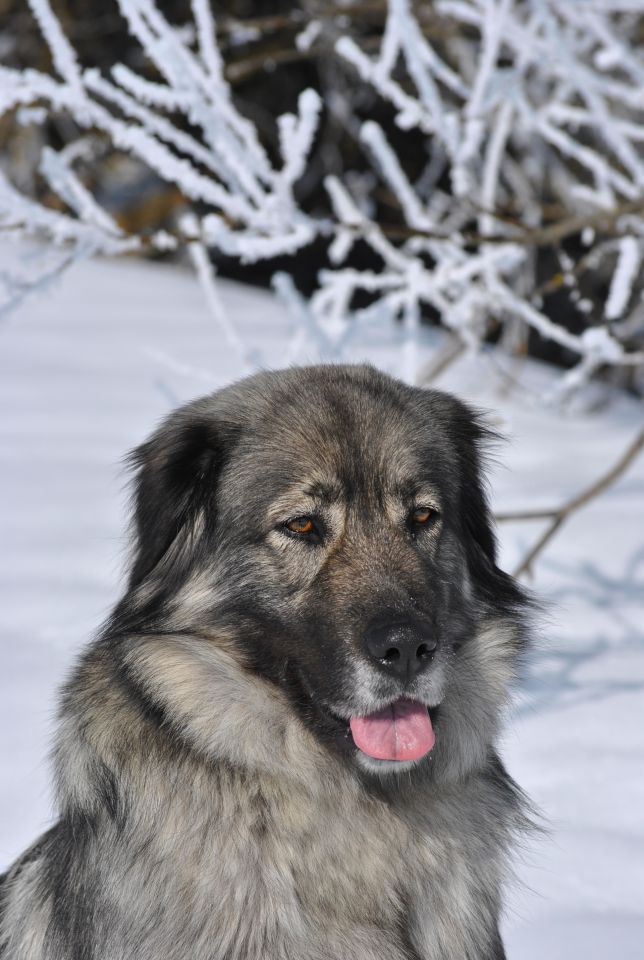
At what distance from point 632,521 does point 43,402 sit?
3.36 meters

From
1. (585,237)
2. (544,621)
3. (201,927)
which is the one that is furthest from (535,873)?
(585,237)

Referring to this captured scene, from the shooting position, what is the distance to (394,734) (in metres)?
2.54

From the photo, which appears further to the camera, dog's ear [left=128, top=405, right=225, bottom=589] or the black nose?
dog's ear [left=128, top=405, right=225, bottom=589]

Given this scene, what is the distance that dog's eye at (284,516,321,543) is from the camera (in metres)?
2.64

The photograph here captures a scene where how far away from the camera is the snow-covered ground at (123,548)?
12.0 ft

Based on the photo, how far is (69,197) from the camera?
429cm

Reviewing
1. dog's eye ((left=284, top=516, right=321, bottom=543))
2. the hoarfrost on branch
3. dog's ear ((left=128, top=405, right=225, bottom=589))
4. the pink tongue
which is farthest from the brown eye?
the hoarfrost on branch

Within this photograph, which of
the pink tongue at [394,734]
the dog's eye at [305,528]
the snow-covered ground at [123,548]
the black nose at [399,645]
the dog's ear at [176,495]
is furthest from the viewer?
the snow-covered ground at [123,548]

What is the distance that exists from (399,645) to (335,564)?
274mm

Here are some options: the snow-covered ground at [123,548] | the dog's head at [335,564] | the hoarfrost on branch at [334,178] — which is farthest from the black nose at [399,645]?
the hoarfrost on branch at [334,178]

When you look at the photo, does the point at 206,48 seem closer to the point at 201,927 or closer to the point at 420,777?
the point at 420,777

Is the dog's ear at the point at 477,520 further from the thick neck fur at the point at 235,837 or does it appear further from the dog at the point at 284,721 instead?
the thick neck fur at the point at 235,837

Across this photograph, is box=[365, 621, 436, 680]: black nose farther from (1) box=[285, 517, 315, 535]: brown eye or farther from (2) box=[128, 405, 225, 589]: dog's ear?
(2) box=[128, 405, 225, 589]: dog's ear

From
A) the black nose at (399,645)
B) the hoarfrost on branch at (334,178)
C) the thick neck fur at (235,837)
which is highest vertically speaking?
the hoarfrost on branch at (334,178)
